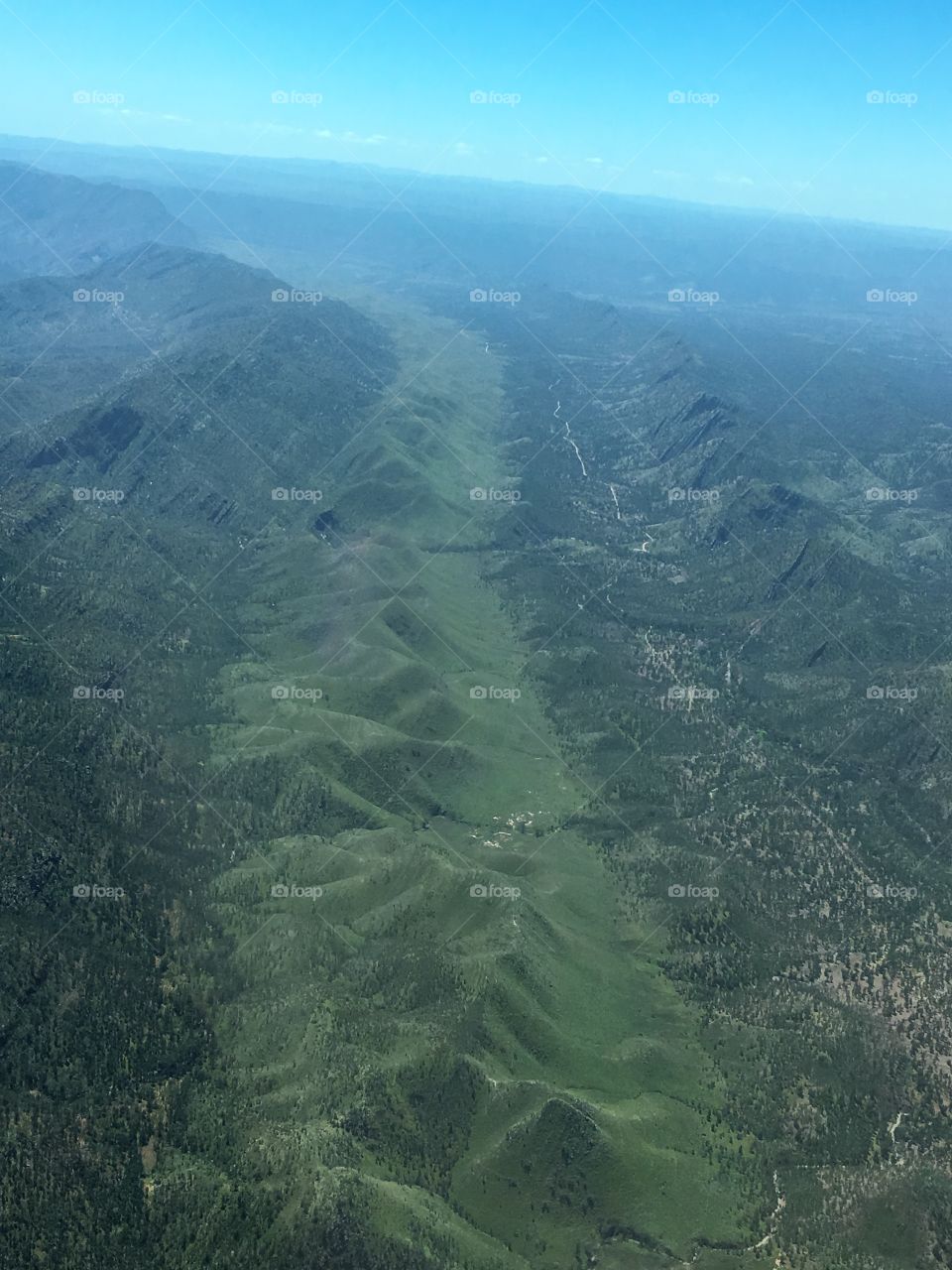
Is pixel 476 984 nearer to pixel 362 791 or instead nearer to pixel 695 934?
pixel 695 934

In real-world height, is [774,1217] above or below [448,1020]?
below

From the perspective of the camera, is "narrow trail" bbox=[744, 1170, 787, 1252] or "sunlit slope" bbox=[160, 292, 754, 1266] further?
"sunlit slope" bbox=[160, 292, 754, 1266]

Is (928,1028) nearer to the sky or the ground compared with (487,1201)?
nearer to the sky

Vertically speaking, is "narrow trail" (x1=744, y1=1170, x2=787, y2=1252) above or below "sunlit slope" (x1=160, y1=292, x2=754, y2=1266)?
below

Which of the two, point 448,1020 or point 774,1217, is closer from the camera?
point 774,1217

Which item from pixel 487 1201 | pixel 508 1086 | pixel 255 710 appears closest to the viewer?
pixel 487 1201

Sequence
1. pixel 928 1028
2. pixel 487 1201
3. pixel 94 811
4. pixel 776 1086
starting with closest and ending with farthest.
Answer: pixel 487 1201 → pixel 776 1086 → pixel 928 1028 → pixel 94 811

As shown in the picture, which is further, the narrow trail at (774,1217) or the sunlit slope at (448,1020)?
the sunlit slope at (448,1020)

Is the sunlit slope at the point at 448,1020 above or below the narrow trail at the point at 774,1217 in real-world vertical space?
above

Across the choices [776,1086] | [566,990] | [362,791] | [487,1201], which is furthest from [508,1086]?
[362,791]

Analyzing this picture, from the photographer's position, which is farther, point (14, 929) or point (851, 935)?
point (851, 935)

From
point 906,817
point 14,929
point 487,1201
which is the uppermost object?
point 906,817
